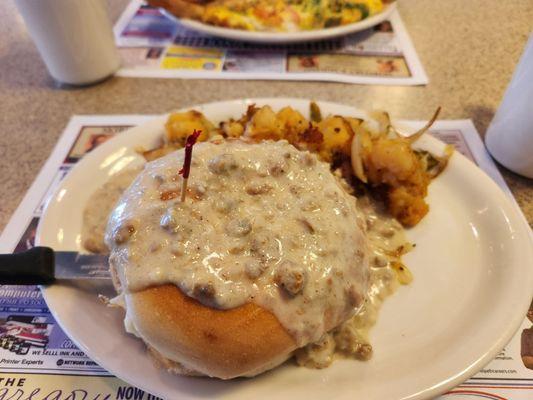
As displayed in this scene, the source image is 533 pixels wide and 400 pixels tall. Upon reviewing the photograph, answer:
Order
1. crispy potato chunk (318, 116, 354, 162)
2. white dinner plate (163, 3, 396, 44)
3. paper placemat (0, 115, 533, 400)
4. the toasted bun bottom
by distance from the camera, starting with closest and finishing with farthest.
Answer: the toasted bun bottom, paper placemat (0, 115, 533, 400), crispy potato chunk (318, 116, 354, 162), white dinner plate (163, 3, 396, 44)

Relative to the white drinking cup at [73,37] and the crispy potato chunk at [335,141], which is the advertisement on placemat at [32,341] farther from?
the white drinking cup at [73,37]

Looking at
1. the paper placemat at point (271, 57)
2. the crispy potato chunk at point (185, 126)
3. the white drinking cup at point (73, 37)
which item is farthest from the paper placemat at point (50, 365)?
the paper placemat at point (271, 57)

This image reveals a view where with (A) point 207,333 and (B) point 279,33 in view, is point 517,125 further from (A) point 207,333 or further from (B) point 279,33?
(A) point 207,333

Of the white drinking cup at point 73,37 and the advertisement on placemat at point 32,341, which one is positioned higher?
the white drinking cup at point 73,37

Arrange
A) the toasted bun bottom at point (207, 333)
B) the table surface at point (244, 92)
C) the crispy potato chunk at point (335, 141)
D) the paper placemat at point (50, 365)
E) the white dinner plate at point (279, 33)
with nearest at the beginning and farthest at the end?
the toasted bun bottom at point (207, 333)
the paper placemat at point (50, 365)
the crispy potato chunk at point (335, 141)
the table surface at point (244, 92)
the white dinner plate at point (279, 33)

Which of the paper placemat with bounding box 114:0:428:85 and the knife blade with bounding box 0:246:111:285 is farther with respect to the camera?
the paper placemat with bounding box 114:0:428:85

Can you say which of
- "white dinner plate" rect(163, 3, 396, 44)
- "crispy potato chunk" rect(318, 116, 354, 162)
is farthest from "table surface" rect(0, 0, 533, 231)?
"crispy potato chunk" rect(318, 116, 354, 162)

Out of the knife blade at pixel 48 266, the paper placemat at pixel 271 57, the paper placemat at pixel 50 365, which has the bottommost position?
the paper placemat at pixel 50 365

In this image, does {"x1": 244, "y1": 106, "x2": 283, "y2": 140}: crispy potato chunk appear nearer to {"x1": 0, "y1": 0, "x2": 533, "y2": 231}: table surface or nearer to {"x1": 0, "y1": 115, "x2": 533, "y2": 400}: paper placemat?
{"x1": 0, "y1": 0, "x2": 533, "y2": 231}: table surface
